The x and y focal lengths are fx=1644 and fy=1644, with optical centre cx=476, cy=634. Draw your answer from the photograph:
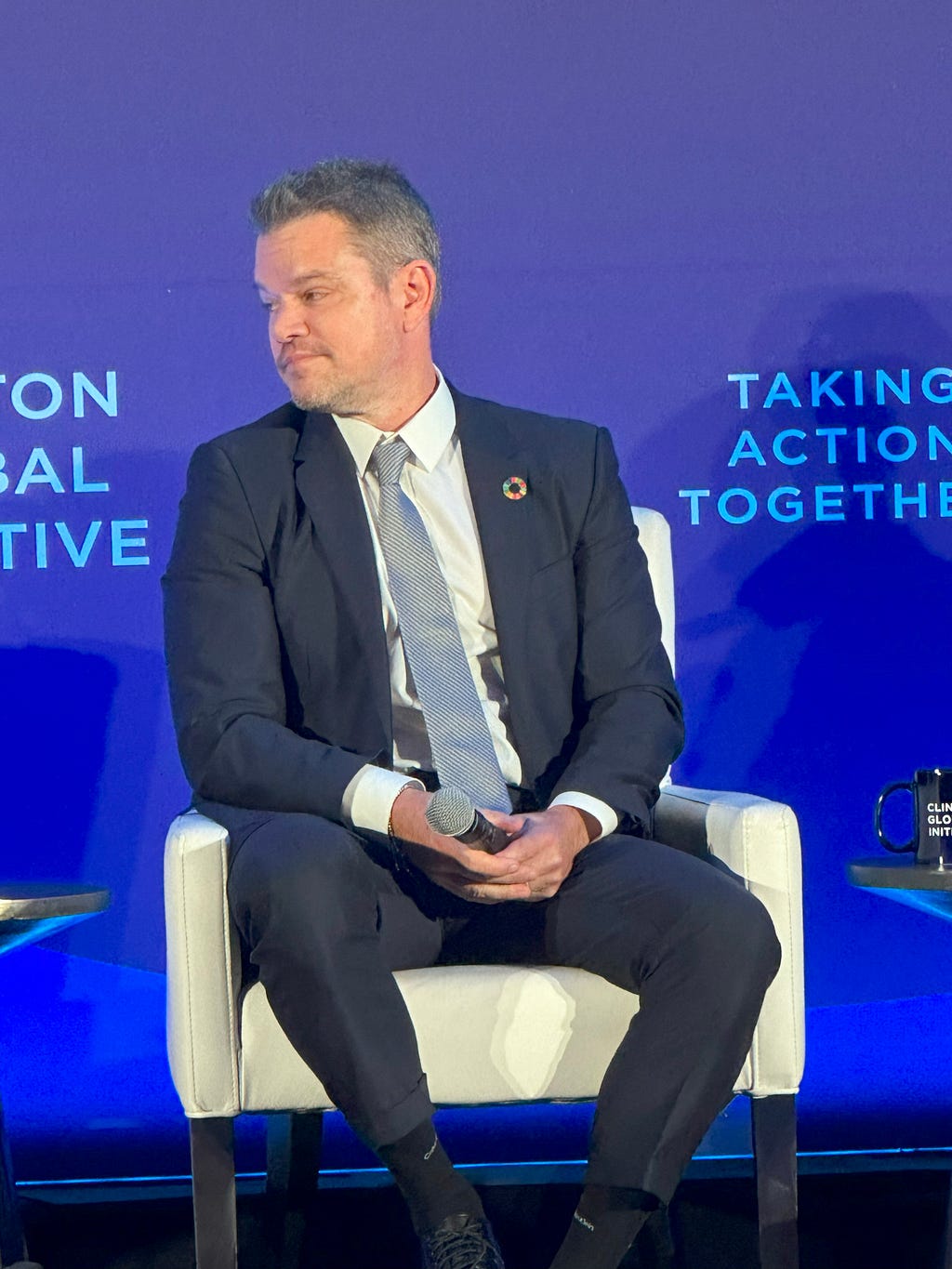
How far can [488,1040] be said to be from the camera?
202 centimetres

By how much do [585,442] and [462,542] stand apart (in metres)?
0.26

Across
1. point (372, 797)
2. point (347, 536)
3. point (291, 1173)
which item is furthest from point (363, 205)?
point (291, 1173)

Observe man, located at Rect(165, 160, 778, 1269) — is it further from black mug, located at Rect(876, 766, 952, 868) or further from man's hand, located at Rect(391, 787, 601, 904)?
black mug, located at Rect(876, 766, 952, 868)

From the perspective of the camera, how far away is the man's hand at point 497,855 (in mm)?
2002

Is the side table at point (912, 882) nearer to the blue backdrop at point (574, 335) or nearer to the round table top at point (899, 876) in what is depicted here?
the round table top at point (899, 876)

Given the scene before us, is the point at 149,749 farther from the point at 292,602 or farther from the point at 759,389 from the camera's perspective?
the point at 759,389

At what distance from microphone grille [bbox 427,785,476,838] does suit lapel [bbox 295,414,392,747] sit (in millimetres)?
326

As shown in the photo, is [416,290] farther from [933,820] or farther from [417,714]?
[933,820]

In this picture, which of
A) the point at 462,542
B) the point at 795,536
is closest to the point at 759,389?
the point at 795,536

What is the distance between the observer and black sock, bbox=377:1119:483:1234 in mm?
1840

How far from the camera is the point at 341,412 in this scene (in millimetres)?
2430

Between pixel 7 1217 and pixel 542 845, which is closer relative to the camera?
pixel 542 845

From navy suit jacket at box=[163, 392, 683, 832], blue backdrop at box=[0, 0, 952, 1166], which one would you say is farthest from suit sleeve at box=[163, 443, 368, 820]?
blue backdrop at box=[0, 0, 952, 1166]

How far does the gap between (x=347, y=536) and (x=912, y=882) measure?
91 cm
